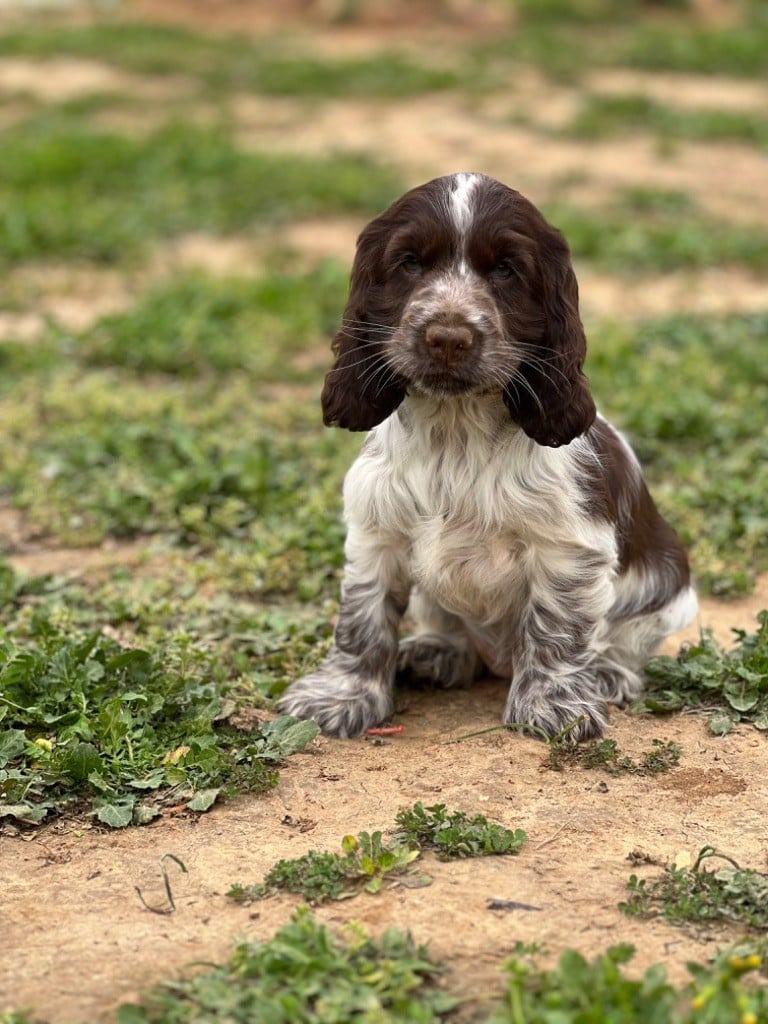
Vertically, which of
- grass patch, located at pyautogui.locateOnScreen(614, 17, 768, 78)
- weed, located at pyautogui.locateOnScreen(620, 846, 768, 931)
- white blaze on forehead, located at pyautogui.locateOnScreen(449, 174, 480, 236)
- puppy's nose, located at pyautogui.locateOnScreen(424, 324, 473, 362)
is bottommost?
weed, located at pyautogui.locateOnScreen(620, 846, 768, 931)

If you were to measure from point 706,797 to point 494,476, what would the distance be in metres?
1.30

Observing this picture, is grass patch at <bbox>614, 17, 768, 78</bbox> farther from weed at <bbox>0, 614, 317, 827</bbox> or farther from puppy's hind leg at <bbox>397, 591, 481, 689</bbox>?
weed at <bbox>0, 614, 317, 827</bbox>

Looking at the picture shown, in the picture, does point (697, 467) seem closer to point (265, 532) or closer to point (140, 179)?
point (265, 532)

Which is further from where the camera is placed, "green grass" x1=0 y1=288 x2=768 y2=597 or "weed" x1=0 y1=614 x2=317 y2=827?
"green grass" x1=0 y1=288 x2=768 y2=597

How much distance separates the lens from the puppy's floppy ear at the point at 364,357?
5.25 meters

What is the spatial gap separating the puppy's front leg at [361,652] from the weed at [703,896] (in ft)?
5.01

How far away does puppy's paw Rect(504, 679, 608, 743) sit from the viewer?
17.8 ft

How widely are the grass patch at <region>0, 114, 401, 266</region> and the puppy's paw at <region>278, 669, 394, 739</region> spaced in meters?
7.28

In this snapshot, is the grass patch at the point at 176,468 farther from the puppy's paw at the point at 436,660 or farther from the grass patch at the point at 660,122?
the grass patch at the point at 660,122

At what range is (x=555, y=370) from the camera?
203 inches

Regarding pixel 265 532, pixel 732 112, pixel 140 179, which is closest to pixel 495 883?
pixel 265 532

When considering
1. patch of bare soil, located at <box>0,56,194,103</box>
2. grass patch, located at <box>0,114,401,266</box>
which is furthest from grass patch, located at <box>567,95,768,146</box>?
patch of bare soil, located at <box>0,56,194,103</box>

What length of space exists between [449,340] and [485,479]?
611 millimetres

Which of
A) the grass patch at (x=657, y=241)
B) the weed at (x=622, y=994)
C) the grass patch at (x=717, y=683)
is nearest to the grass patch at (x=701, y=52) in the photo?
the grass patch at (x=657, y=241)
